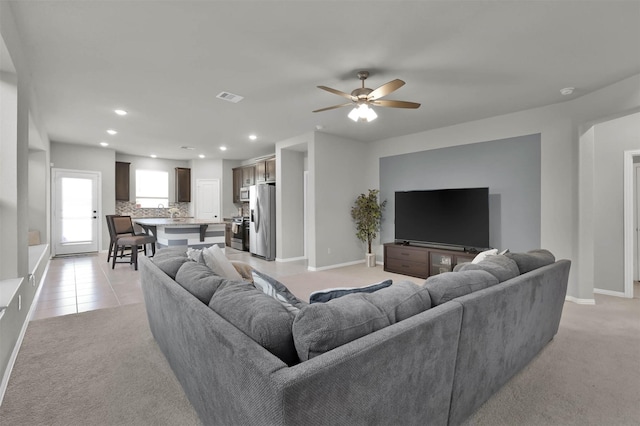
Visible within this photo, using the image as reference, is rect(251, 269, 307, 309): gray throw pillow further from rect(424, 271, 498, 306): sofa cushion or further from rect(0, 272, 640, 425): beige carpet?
rect(0, 272, 640, 425): beige carpet

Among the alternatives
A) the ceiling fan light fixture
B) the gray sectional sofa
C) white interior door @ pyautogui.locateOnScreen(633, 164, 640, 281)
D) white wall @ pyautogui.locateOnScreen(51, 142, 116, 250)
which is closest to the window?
white wall @ pyautogui.locateOnScreen(51, 142, 116, 250)

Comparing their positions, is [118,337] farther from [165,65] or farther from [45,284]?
[45,284]

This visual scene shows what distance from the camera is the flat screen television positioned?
4.62 m

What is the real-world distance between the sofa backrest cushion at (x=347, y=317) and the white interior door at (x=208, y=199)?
8340mm

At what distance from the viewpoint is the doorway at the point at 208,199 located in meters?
8.97

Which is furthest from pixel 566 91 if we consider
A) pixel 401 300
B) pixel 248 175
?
pixel 248 175

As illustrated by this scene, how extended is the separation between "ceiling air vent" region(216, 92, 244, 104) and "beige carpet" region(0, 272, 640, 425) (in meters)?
2.75

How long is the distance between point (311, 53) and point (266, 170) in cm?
476

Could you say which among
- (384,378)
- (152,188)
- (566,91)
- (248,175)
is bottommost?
(384,378)

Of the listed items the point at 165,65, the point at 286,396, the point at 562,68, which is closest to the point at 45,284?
the point at 165,65

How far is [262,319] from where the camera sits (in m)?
1.12

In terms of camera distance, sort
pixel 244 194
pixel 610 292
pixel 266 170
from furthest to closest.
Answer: pixel 244 194 → pixel 266 170 → pixel 610 292

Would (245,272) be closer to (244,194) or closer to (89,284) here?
(89,284)

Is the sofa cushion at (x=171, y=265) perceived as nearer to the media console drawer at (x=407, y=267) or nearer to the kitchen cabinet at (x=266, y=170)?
the media console drawer at (x=407, y=267)
